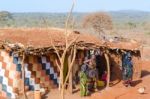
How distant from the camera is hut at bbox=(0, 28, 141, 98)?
15.4m

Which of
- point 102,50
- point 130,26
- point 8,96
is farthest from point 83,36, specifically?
point 130,26

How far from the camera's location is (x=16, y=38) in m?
16.3

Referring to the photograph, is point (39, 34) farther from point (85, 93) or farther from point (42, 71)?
point (85, 93)

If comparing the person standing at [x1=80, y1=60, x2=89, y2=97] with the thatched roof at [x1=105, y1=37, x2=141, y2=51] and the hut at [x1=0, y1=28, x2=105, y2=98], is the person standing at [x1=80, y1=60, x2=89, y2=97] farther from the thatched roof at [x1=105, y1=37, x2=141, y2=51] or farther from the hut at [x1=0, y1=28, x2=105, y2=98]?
the thatched roof at [x1=105, y1=37, x2=141, y2=51]

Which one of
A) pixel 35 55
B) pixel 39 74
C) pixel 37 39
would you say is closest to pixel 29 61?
pixel 35 55

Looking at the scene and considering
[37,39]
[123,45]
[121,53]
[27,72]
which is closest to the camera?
[27,72]

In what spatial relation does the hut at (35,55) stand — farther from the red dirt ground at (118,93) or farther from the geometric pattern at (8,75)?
the red dirt ground at (118,93)

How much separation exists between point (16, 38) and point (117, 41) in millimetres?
4061

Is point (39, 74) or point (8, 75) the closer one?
point (8, 75)

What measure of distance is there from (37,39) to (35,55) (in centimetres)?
83

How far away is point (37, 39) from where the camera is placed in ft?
54.1

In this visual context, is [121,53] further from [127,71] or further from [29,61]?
[29,61]

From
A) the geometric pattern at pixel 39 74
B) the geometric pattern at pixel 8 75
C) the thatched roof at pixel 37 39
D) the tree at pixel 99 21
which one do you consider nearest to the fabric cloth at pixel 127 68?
the thatched roof at pixel 37 39

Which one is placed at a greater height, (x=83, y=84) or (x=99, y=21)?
(x=83, y=84)
